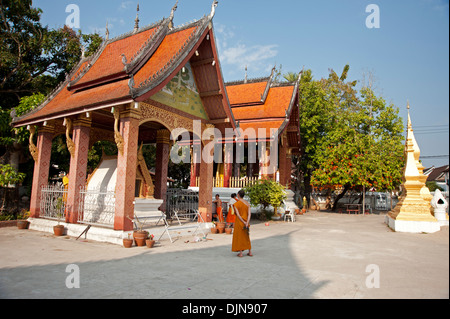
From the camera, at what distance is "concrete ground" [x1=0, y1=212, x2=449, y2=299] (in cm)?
399

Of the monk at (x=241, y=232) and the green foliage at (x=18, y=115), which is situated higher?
the green foliage at (x=18, y=115)

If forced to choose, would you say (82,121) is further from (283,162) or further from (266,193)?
(283,162)

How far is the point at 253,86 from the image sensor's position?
66.4 feet

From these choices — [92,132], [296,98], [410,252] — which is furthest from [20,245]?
[296,98]

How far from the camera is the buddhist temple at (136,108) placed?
25.2 ft

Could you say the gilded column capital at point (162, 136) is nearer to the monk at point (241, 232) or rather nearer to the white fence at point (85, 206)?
the white fence at point (85, 206)

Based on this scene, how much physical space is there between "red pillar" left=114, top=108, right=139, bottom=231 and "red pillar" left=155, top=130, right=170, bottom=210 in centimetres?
389

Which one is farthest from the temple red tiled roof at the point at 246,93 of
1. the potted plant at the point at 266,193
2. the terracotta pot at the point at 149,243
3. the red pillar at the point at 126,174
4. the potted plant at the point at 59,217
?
the terracotta pot at the point at 149,243

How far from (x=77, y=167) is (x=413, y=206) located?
10818mm

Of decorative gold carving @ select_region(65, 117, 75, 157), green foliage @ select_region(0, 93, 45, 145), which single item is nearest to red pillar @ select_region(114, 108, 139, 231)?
decorative gold carving @ select_region(65, 117, 75, 157)

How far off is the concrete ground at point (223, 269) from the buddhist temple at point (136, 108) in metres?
1.57

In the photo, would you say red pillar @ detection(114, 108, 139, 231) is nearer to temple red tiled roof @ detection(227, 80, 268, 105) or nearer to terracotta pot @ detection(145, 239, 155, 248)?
terracotta pot @ detection(145, 239, 155, 248)
